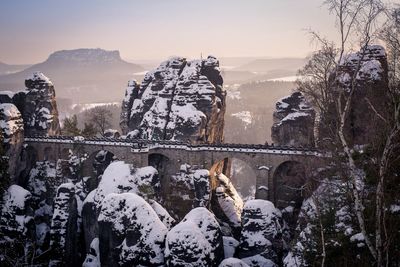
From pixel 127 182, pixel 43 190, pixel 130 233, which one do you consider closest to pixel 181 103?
pixel 127 182

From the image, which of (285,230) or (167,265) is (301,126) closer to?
(285,230)

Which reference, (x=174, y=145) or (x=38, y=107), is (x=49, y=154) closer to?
(x=38, y=107)

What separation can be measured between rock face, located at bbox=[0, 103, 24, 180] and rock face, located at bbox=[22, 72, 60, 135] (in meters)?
6.27

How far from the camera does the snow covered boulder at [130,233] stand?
30.5 m

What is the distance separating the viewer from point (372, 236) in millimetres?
18188

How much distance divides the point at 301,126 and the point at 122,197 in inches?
996

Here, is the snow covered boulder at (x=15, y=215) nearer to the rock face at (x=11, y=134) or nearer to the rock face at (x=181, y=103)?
the rock face at (x=11, y=134)

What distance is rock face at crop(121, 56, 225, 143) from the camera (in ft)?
177

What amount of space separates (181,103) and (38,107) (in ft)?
86.2

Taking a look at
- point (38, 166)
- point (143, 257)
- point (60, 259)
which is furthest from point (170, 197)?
point (38, 166)

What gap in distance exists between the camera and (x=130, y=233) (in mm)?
31844

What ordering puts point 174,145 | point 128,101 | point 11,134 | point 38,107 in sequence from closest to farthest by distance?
1. point 174,145
2. point 11,134
3. point 38,107
4. point 128,101

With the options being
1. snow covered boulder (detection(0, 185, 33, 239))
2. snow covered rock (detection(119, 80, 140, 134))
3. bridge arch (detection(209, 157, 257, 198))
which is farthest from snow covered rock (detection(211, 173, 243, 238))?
bridge arch (detection(209, 157, 257, 198))

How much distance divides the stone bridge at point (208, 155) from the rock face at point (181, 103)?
352 centimetres
